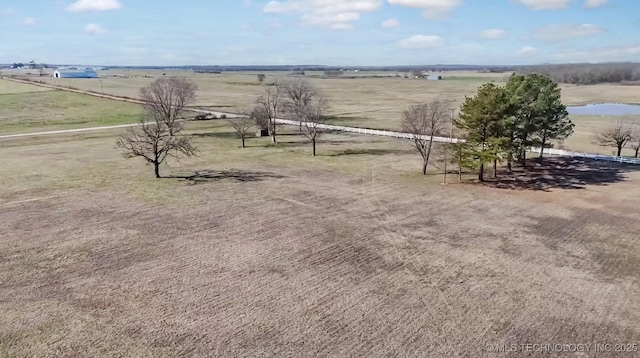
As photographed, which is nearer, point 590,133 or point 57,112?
point 590,133

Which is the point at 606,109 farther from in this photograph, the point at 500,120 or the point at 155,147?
the point at 155,147

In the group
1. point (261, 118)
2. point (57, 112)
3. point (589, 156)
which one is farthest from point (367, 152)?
point (57, 112)

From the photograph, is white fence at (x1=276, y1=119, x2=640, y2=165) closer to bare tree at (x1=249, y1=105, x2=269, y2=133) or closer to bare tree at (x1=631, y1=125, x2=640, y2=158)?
bare tree at (x1=631, y1=125, x2=640, y2=158)

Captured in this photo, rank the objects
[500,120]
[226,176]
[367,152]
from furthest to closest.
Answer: [367,152], [226,176], [500,120]

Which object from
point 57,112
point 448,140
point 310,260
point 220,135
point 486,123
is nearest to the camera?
point 310,260

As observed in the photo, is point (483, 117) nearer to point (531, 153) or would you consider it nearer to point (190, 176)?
point (531, 153)

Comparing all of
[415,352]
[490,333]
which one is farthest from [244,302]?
[490,333]
